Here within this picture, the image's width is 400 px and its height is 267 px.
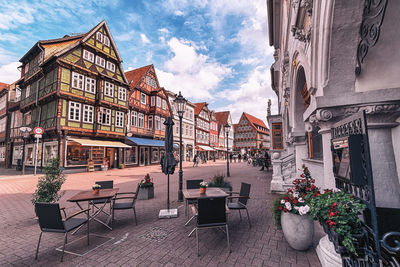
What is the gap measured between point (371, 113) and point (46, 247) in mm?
5900

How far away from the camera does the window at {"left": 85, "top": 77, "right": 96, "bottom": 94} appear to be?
59.5ft

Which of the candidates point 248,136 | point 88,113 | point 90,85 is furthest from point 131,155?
point 248,136

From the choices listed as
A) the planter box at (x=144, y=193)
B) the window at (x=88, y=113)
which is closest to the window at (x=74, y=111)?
the window at (x=88, y=113)

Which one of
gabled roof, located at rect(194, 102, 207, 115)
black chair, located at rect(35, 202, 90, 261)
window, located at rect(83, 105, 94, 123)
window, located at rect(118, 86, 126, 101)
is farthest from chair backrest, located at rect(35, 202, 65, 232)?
gabled roof, located at rect(194, 102, 207, 115)

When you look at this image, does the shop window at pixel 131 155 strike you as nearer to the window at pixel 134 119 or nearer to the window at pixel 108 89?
the window at pixel 134 119

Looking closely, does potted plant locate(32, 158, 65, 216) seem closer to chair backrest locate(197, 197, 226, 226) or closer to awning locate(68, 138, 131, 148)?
chair backrest locate(197, 197, 226, 226)

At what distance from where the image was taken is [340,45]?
2.92 metres

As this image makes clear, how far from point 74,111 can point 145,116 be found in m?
8.58

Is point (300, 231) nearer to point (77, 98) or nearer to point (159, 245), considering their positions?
point (159, 245)

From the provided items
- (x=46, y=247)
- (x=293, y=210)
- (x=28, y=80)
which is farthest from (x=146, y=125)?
(x=293, y=210)

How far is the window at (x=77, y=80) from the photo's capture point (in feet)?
56.4

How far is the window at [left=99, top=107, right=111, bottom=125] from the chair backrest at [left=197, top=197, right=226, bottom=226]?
59.6 feet

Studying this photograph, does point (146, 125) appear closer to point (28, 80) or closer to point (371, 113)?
point (28, 80)

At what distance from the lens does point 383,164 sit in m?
2.57
